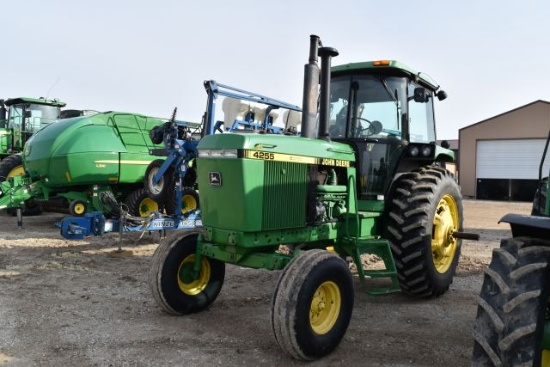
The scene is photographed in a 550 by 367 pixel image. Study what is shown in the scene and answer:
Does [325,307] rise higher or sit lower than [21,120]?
lower

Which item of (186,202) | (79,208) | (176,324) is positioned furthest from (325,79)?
(79,208)

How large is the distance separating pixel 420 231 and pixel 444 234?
2.97 feet

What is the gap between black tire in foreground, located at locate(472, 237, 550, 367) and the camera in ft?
7.75

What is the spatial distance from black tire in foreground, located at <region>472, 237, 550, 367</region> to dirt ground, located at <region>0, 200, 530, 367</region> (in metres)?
1.16

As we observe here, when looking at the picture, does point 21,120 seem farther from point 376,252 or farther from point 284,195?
point 376,252

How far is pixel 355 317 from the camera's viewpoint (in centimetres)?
457

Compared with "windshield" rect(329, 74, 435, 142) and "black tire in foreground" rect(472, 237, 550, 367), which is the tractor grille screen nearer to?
"windshield" rect(329, 74, 435, 142)

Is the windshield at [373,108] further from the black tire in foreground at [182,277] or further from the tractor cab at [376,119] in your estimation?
the black tire in foreground at [182,277]

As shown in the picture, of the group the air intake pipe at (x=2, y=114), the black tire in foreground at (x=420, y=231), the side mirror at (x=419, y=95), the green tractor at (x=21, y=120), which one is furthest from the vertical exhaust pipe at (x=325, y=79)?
the air intake pipe at (x=2, y=114)

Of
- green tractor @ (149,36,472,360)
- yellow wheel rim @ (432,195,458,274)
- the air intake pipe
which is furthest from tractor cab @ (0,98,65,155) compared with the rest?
yellow wheel rim @ (432,195,458,274)

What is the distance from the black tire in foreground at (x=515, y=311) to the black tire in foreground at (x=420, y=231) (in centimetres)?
217

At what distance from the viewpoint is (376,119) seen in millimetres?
5168

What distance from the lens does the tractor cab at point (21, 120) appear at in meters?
13.0

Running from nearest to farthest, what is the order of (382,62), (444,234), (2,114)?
(382,62) < (444,234) < (2,114)
